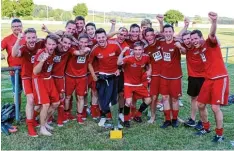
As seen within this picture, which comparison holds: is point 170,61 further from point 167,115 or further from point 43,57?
point 43,57

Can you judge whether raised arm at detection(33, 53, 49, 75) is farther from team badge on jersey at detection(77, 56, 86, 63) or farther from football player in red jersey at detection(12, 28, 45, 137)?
team badge on jersey at detection(77, 56, 86, 63)

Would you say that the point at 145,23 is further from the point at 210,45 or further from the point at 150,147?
the point at 150,147

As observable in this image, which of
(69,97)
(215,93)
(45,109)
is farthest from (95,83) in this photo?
(215,93)

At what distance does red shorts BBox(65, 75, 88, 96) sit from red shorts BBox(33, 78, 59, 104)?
1.84 ft

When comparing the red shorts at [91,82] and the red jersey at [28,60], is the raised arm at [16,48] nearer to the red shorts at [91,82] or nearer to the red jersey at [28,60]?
the red jersey at [28,60]

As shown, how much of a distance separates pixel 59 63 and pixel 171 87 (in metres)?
1.96

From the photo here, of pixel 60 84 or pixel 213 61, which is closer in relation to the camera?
pixel 213 61

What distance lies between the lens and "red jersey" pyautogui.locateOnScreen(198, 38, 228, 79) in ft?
17.1

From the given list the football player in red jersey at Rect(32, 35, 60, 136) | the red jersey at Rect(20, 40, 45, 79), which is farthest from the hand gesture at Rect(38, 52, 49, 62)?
the red jersey at Rect(20, 40, 45, 79)

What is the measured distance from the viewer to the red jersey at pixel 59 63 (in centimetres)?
579

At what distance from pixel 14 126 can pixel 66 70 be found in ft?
4.25

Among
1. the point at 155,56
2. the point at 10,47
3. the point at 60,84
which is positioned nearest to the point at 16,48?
the point at 10,47

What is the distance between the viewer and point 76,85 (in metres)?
6.14

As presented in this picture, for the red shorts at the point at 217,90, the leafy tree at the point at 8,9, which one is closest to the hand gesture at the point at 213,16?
the red shorts at the point at 217,90
